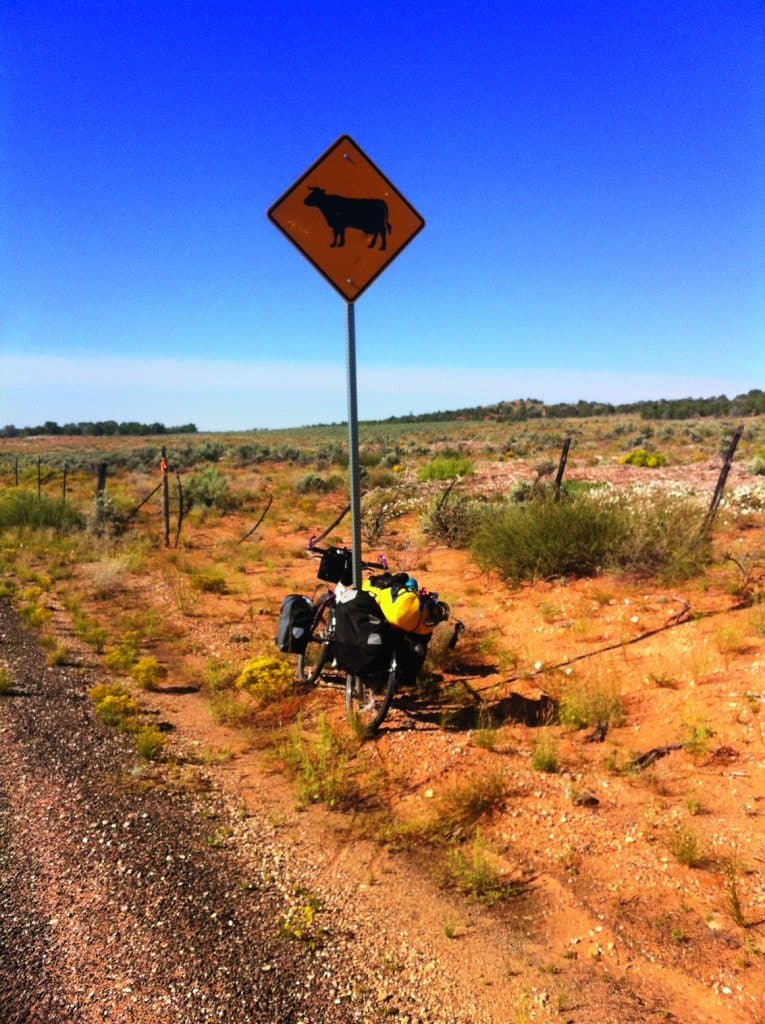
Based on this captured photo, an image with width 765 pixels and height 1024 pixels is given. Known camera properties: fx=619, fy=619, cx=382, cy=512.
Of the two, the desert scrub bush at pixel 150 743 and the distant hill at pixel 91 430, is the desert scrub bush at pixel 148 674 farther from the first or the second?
the distant hill at pixel 91 430

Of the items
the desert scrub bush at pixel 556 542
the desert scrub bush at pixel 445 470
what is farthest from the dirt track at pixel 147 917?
the desert scrub bush at pixel 445 470

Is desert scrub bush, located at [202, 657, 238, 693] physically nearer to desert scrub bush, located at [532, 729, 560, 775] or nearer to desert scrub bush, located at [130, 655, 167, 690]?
desert scrub bush, located at [130, 655, 167, 690]

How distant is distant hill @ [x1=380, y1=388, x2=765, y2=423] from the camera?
179 feet

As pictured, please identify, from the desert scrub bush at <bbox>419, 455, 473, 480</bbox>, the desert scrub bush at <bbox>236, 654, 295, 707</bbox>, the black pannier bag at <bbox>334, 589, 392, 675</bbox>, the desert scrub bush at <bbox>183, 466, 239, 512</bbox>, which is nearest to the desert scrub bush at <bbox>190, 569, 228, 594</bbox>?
the desert scrub bush at <bbox>236, 654, 295, 707</bbox>

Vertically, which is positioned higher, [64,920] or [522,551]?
[522,551]

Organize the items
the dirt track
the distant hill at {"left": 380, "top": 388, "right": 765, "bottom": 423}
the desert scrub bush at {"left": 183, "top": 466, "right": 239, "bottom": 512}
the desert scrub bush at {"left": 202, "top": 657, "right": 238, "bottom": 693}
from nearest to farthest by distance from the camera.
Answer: the dirt track, the desert scrub bush at {"left": 202, "top": 657, "right": 238, "bottom": 693}, the desert scrub bush at {"left": 183, "top": 466, "right": 239, "bottom": 512}, the distant hill at {"left": 380, "top": 388, "right": 765, "bottom": 423}

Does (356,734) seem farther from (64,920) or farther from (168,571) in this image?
(168,571)

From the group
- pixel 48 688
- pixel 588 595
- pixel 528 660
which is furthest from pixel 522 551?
pixel 48 688

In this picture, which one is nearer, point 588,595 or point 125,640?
point 125,640

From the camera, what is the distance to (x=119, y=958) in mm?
2449

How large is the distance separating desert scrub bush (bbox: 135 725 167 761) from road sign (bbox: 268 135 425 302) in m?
3.24

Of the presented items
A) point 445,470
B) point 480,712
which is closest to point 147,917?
point 480,712

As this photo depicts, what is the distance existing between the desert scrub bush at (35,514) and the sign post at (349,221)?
11.1 m

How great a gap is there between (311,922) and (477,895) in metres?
0.77
